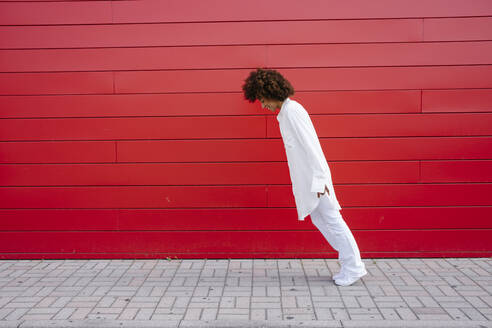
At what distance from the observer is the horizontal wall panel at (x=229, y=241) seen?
4613 mm

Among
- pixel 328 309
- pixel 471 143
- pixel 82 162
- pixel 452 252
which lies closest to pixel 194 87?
pixel 82 162

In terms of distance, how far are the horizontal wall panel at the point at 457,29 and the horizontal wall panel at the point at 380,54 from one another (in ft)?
0.22

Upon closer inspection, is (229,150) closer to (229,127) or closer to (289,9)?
(229,127)

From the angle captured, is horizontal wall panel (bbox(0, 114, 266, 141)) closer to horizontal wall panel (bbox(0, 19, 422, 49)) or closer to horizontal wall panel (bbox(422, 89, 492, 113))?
horizontal wall panel (bbox(0, 19, 422, 49))

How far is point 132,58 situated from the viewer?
179 inches

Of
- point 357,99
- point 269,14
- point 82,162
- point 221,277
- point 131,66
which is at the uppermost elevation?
point 269,14

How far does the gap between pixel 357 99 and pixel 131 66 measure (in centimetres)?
235

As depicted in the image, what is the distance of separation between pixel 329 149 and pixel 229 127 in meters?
1.06

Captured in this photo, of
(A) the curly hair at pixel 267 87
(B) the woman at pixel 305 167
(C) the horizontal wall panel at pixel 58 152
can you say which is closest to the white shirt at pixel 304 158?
(B) the woman at pixel 305 167

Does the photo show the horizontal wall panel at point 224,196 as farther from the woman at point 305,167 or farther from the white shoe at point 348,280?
the white shoe at point 348,280

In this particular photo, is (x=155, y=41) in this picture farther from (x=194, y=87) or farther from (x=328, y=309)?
(x=328, y=309)

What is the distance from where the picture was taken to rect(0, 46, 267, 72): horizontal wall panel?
14.8ft

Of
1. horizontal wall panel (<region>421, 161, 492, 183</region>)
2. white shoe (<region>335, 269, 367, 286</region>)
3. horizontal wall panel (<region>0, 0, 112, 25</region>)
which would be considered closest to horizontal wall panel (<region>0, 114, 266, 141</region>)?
horizontal wall panel (<region>0, 0, 112, 25</region>)

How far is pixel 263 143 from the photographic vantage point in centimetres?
457
